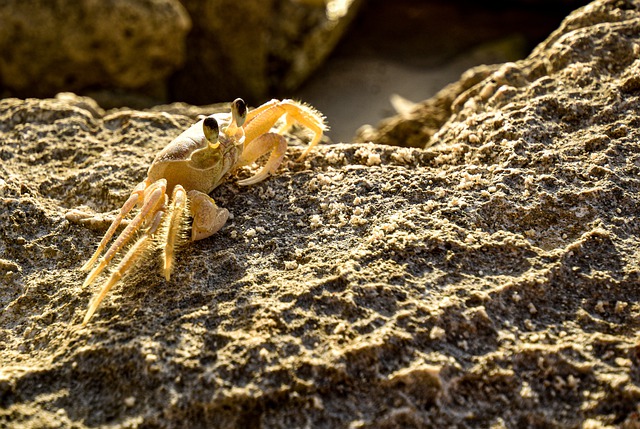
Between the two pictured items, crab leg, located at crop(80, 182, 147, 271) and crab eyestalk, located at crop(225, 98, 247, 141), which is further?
crab eyestalk, located at crop(225, 98, 247, 141)

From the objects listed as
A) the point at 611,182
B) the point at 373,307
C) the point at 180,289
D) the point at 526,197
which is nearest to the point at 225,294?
the point at 180,289

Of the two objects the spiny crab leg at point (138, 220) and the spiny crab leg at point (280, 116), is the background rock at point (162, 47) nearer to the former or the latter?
the spiny crab leg at point (280, 116)

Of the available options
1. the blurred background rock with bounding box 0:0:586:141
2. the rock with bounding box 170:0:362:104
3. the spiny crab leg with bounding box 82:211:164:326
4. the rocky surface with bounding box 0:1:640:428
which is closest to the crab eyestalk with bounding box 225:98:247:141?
the rocky surface with bounding box 0:1:640:428

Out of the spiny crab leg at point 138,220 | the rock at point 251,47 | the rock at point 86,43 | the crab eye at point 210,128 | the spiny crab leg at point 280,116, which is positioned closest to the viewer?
the spiny crab leg at point 138,220

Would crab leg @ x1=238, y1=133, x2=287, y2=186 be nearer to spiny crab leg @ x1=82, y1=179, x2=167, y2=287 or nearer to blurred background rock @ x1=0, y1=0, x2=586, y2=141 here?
spiny crab leg @ x1=82, y1=179, x2=167, y2=287

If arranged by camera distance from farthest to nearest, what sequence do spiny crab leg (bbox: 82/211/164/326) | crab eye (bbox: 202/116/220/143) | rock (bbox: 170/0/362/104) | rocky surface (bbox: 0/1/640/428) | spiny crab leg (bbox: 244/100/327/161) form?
rock (bbox: 170/0/362/104) < spiny crab leg (bbox: 244/100/327/161) < crab eye (bbox: 202/116/220/143) < spiny crab leg (bbox: 82/211/164/326) < rocky surface (bbox: 0/1/640/428)

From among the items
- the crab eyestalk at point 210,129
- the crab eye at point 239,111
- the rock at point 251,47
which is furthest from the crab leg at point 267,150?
the rock at point 251,47

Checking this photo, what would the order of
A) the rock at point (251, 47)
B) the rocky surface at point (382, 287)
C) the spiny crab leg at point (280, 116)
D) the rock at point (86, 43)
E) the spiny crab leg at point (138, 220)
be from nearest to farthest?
the rocky surface at point (382, 287), the spiny crab leg at point (138, 220), the spiny crab leg at point (280, 116), the rock at point (86, 43), the rock at point (251, 47)

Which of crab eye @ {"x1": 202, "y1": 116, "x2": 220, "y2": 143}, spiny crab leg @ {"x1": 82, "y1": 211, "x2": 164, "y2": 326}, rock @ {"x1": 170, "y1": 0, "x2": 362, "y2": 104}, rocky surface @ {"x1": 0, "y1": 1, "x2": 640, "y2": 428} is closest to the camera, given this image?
rocky surface @ {"x1": 0, "y1": 1, "x2": 640, "y2": 428}

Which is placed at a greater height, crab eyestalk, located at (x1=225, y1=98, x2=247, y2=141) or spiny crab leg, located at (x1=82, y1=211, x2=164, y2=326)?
crab eyestalk, located at (x1=225, y1=98, x2=247, y2=141)
